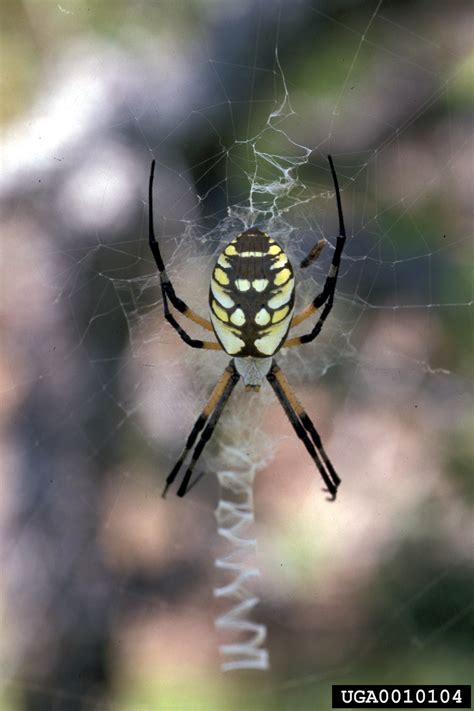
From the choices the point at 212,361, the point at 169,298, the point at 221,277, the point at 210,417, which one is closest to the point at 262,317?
the point at 221,277

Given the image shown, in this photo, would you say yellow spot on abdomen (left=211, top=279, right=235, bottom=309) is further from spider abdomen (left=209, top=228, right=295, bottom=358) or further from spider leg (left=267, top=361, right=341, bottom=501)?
spider leg (left=267, top=361, right=341, bottom=501)

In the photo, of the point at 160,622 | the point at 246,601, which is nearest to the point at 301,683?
the point at 246,601

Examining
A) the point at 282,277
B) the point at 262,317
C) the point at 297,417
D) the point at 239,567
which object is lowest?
the point at 239,567

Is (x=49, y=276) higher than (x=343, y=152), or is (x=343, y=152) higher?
(x=343, y=152)

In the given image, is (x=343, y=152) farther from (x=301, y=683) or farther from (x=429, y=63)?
(x=301, y=683)

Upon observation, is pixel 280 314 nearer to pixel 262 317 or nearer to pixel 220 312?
pixel 262 317

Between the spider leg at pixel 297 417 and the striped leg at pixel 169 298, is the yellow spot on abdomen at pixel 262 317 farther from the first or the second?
the spider leg at pixel 297 417
